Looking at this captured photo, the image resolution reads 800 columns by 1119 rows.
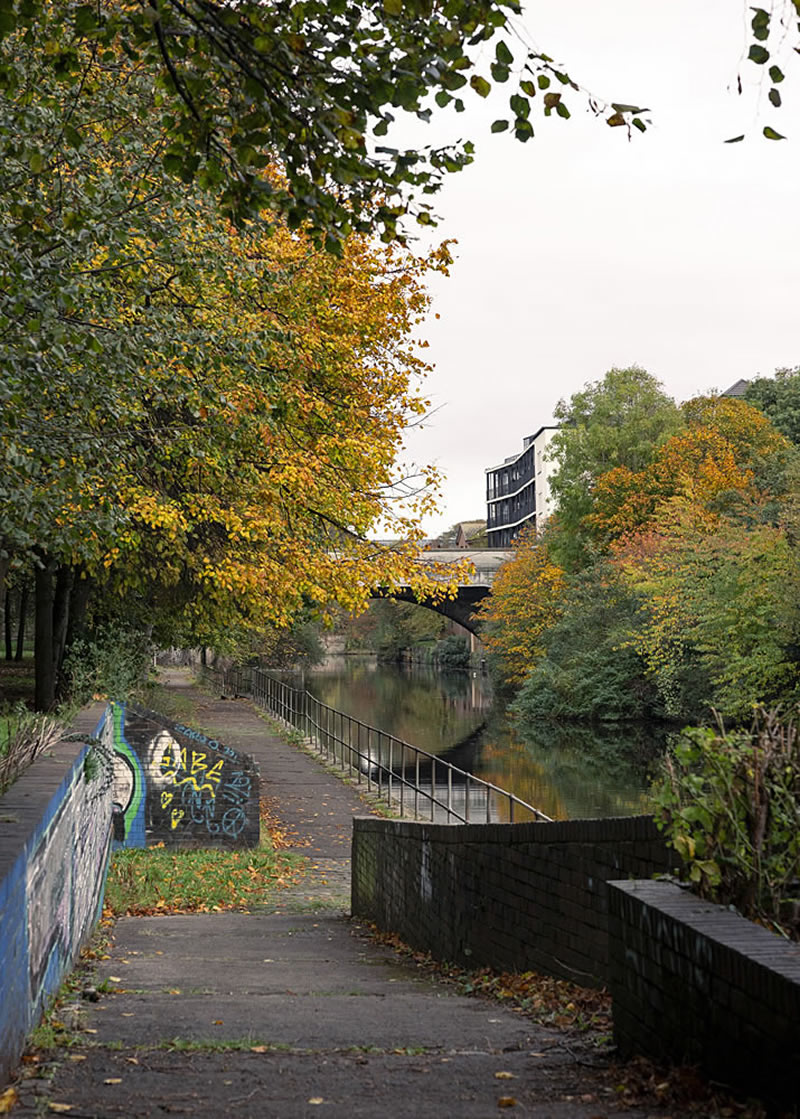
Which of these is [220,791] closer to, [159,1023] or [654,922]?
[159,1023]

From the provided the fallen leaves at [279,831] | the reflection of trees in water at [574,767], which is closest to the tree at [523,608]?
the reflection of trees in water at [574,767]

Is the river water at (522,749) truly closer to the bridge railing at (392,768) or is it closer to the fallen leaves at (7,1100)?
the bridge railing at (392,768)

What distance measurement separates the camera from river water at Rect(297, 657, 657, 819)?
28.3 meters

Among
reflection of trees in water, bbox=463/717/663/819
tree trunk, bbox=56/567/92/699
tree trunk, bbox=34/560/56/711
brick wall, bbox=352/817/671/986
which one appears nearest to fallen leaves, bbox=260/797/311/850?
tree trunk, bbox=34/560/56/711

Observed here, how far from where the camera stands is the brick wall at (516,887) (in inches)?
222

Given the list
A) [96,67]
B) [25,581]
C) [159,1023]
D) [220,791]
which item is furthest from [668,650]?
[159,1023]

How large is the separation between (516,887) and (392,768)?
26.0 metres

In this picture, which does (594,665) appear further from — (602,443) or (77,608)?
(77,608)

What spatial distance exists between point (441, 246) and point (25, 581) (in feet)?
40.6

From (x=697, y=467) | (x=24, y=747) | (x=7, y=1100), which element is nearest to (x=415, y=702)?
(x=697, y=467)

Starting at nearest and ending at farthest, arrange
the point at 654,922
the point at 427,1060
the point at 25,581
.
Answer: the point at 654,922 < the point at 427,1060 < the point at 25,581

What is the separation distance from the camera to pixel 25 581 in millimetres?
25750

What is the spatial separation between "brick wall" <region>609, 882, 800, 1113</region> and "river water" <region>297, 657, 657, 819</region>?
8070mm

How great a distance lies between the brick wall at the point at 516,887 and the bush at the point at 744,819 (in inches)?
29.0
